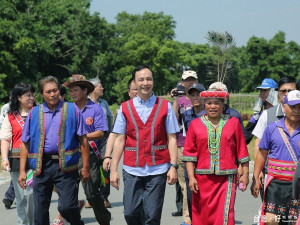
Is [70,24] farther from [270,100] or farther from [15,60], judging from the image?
[270,100]

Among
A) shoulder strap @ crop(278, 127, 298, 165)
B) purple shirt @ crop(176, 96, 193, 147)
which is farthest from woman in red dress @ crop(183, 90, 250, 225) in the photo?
purple shirt @ crop(176, 96, 193, 147)

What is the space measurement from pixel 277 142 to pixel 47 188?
2.57 m

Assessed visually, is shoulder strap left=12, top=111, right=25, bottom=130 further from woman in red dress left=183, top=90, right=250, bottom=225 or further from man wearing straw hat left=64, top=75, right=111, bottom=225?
woman in red dress left=183, top=90, right=250, bottom=225

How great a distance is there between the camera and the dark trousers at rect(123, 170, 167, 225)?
5957 mm

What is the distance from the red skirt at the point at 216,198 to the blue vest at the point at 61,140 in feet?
4.78

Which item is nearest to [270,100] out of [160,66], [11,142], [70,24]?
[11,142]

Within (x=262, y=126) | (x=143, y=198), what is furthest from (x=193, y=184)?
(x=262, y=126)

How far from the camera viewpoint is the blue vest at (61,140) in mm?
6266

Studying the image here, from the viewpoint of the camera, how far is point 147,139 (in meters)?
6.00

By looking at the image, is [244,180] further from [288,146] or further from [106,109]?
[106,109]

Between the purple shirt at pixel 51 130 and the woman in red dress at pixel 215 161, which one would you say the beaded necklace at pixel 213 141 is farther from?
the purple shirt at pixel 51 130

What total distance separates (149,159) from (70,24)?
4118 centimetres

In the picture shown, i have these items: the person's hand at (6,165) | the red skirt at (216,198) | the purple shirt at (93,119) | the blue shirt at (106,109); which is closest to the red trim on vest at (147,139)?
the red skirt at (216,198)

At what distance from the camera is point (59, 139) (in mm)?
6281
